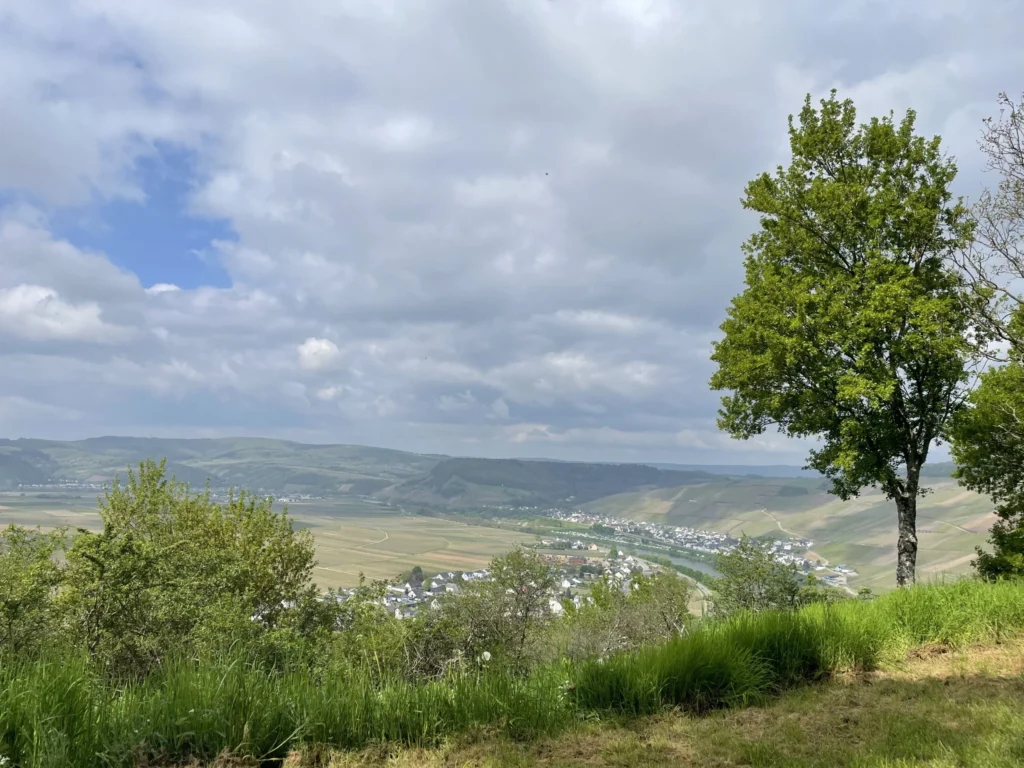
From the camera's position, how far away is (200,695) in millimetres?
4035

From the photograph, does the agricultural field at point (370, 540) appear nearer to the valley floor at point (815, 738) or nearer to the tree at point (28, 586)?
the tree at point (28, 586)

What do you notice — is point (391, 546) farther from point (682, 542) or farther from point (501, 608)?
point (501, 608)

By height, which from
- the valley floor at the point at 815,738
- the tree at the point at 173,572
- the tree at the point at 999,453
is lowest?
the tree at the point at 173,572

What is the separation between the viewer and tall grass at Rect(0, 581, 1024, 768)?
3.68 meters

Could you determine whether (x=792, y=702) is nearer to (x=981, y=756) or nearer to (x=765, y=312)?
(x=981, y=756)

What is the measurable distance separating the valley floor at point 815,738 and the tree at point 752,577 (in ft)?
60.5

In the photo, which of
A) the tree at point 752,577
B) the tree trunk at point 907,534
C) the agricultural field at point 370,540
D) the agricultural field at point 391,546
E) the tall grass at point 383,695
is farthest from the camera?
the agricultural field at point 370,540

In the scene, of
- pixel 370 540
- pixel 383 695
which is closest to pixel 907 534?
pixel 383 695

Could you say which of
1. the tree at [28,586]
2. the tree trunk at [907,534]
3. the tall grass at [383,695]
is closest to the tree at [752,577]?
the tree trunk at [907,534]

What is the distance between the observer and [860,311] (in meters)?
12.6

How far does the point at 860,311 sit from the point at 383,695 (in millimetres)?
12494

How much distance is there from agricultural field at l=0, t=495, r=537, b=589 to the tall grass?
2679 inches

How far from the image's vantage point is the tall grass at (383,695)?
368 cm

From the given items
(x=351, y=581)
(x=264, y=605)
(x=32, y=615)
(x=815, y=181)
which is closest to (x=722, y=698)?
(x=815, y=181)
